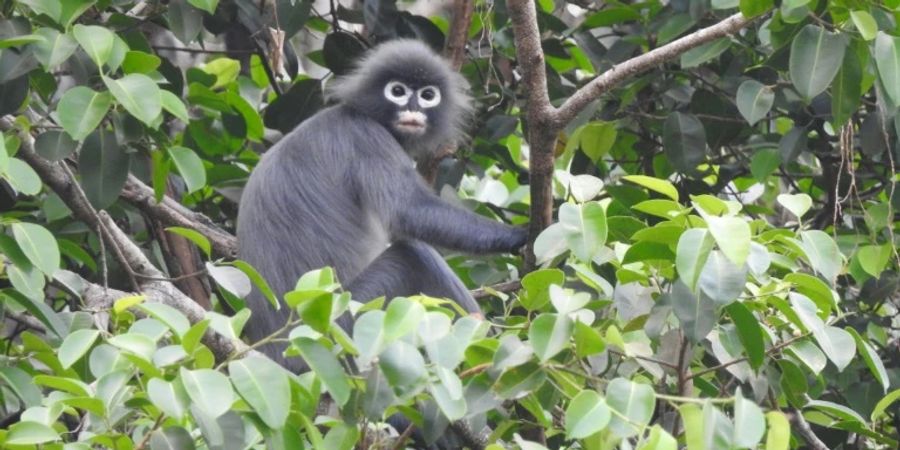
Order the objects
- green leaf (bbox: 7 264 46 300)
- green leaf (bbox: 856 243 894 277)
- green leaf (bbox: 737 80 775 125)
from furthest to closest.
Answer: green leaf (bbox: 856 243 894 277) < green leaf (bbox: 737 80 775 125) < green leaf (bbox: 7 264 46 300)

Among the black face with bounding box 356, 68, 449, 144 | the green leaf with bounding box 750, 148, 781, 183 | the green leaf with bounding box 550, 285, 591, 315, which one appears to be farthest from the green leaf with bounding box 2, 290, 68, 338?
the green leaf with bounding box 750, 148, 781, 183

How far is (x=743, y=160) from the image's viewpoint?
6.25m

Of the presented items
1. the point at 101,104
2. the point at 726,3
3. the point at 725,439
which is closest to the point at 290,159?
the point at 101,104

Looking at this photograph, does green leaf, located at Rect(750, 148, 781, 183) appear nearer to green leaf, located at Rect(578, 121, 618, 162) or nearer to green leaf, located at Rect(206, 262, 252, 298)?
green leaf, located at Rect(578, 121, 618, 162)

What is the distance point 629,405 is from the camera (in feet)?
9.55

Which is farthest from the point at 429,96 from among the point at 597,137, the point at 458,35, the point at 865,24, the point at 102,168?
the point at 865,24

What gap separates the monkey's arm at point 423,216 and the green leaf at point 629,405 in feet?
7.33

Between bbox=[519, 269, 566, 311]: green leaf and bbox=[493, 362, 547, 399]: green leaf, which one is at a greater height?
bbox=[519, 269, 566, 311]: green leaf

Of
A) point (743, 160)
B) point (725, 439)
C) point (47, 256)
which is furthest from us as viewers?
point (743, 160)

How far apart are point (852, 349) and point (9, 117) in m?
3.00

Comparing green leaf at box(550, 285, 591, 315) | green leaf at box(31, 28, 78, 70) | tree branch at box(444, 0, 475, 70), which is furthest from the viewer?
tree branch at box(444, 0, 475, 70)

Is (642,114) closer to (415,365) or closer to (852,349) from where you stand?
(852,349)

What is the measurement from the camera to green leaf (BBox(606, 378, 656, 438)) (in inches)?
114

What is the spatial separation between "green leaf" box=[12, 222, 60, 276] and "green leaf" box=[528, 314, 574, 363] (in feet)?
5.20
